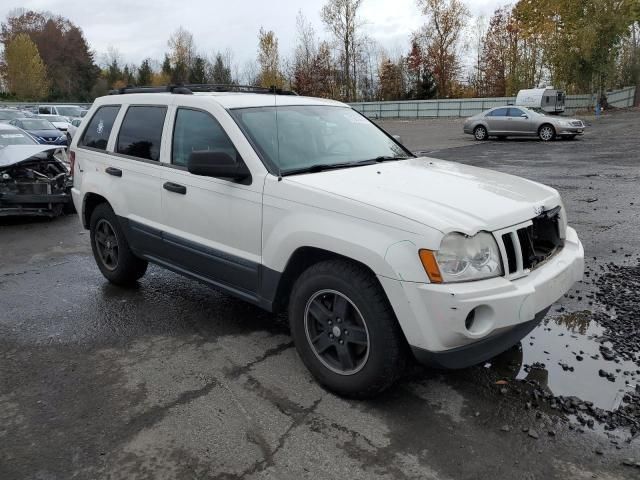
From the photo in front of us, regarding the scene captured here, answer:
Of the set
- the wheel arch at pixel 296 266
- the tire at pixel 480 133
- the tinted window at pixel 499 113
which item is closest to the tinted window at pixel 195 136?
the wheel arch at pixel 296 266

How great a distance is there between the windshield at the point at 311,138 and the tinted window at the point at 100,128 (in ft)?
6.13

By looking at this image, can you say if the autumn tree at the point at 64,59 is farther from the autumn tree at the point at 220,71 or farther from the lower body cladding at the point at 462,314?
the lower body cladding at the point at 462,314

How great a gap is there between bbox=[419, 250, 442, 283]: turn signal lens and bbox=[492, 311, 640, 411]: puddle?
4.01ft

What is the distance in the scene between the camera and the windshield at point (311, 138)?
388 cm

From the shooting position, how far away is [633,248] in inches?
254

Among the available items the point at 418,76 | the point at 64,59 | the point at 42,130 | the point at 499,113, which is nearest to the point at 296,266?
the point at 42,130

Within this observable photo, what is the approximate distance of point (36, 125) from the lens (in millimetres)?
21375

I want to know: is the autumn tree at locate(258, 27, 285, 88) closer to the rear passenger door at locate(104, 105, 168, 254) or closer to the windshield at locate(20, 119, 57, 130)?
the windshield at locate(20, 119, 57, 130)

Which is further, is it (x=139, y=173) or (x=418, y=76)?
(x=418, y=76)

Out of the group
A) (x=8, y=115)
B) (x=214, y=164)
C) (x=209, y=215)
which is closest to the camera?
(x=214, y=164)

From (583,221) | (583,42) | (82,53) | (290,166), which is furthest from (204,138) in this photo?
(82,53)

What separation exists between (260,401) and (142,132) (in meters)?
2.71

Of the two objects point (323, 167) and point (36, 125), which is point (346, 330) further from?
point (36, 125)

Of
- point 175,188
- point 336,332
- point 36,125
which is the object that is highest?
point 36,125
